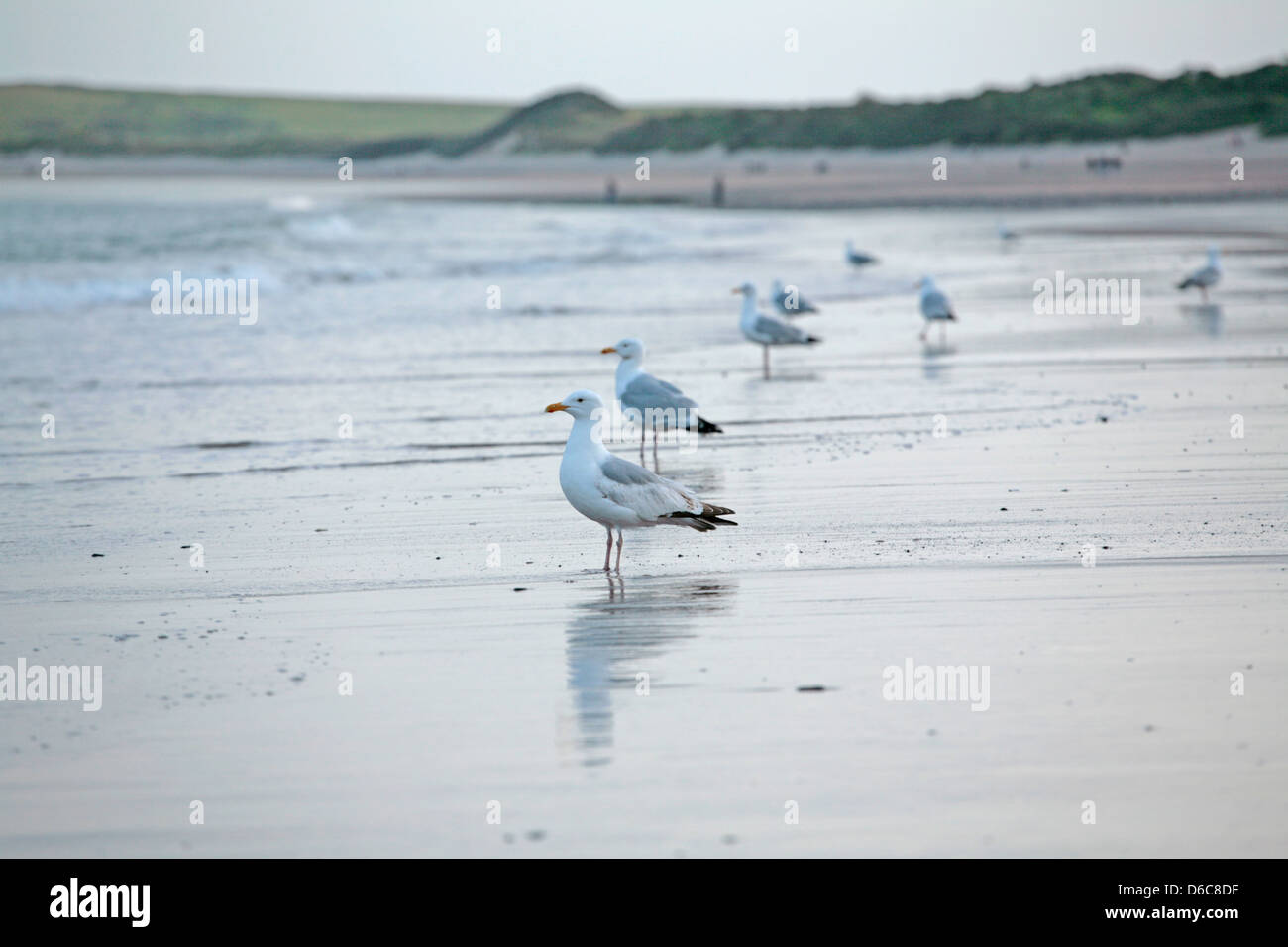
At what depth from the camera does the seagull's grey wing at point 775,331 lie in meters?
17.6

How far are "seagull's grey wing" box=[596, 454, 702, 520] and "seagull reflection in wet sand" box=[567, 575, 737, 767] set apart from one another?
417mm

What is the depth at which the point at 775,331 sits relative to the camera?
17609 mm

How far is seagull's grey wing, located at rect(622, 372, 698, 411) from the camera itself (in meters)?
12.3

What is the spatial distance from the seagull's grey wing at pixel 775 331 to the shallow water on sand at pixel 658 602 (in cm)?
31

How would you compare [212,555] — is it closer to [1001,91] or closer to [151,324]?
[151,324]

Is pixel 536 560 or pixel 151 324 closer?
pixel 536 560

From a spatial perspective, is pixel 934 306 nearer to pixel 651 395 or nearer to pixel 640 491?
pixel 651 395

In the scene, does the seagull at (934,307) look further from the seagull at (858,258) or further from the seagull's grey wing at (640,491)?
the seagull at (858,258)

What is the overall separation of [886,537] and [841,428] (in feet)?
13.9

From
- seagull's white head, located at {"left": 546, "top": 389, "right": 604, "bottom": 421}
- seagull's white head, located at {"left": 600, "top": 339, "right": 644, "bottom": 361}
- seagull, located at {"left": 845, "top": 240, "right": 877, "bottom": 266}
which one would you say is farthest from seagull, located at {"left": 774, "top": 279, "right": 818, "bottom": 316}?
seagull's white head, located at {"left": 546, "top": 389, "right": 604, "bottom": 421}

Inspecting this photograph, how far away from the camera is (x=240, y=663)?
22.1 ft

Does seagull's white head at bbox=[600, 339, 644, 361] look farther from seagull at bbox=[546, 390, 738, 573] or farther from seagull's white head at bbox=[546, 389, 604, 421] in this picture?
seagull at bbox=[546, 390, 738, 573]

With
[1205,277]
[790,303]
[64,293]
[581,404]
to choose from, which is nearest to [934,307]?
[790,303]
